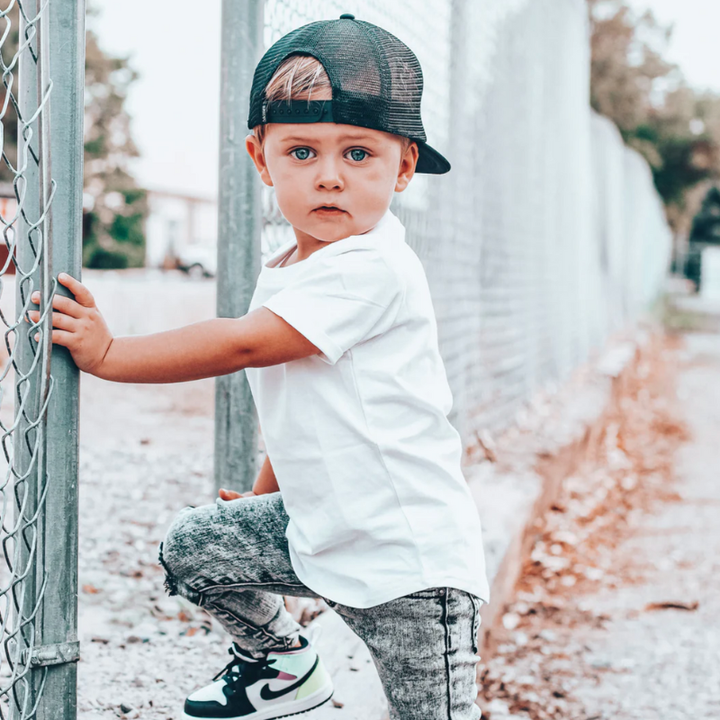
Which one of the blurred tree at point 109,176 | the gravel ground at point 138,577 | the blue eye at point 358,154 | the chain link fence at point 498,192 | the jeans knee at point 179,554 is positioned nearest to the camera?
the blue eye at point 358,154

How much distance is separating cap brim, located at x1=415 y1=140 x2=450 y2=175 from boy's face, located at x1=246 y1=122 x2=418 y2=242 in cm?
9

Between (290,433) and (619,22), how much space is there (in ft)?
109

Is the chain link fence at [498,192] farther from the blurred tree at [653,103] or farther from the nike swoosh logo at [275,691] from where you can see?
the blurred tree at [653,103]

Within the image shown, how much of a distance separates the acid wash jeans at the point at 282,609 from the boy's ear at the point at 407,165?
0.66m

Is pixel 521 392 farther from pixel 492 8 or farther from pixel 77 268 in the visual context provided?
pixel 77 268

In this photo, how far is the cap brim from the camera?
1.72 metres

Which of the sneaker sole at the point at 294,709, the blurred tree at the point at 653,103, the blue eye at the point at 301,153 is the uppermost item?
the blurred tree at the point at 653,103

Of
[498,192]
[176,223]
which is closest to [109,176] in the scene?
[176,223]

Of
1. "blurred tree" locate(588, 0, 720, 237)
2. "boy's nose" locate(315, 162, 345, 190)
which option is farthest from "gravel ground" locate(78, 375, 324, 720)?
"blurred tree" locate(588, 0, 720, 237)

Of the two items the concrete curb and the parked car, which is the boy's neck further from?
the parked car

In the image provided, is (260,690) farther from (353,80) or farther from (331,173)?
(353,80)

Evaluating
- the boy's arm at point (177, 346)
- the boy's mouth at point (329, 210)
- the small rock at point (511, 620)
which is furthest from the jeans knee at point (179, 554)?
the small rock at point (511, 620)

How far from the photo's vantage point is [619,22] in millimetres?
31391

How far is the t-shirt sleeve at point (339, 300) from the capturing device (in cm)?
151
